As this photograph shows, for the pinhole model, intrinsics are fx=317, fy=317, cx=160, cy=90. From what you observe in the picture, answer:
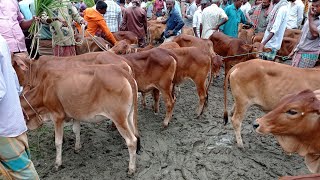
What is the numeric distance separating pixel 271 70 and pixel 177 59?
1.85 meters

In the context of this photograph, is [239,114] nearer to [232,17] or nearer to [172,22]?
[172,22]

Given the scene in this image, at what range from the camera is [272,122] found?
2.94m

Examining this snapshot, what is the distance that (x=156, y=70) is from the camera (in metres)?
5.50

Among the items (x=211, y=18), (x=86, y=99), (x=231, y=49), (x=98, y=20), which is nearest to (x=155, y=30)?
(x=211, y=18)

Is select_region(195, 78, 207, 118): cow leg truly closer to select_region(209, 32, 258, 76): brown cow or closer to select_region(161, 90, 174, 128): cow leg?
select_region(161, 90, 174, 128): cow leg

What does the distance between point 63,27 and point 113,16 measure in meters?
2.88

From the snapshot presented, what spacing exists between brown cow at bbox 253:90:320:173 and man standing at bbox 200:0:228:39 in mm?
6145

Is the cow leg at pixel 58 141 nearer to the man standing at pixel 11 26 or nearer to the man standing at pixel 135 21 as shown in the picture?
the man standing at pixel 11 26

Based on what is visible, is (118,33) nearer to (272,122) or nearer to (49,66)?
(49,66)

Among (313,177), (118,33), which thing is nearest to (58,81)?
(313,177)

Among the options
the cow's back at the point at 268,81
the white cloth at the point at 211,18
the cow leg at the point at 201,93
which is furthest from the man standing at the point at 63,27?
the white cloth at the point at 211,18

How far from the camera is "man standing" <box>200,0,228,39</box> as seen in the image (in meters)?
8.70

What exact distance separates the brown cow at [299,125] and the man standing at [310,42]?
220cm

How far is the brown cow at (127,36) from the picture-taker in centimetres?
826
